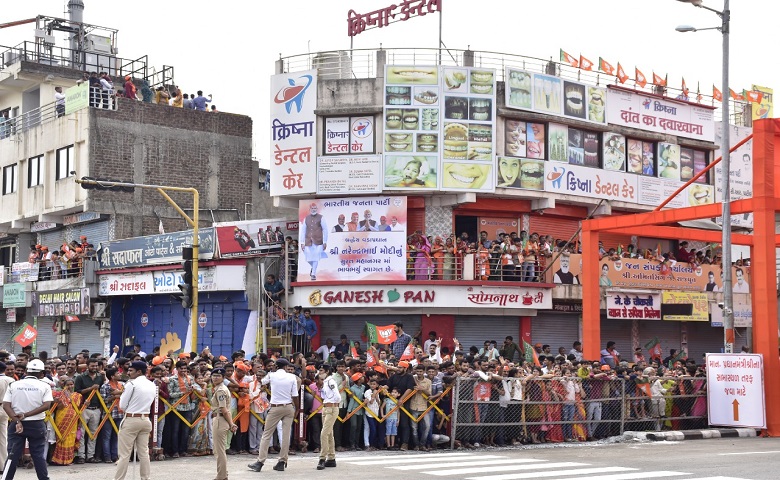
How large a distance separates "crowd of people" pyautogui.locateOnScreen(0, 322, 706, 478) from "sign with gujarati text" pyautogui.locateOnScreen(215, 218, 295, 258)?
996 cm

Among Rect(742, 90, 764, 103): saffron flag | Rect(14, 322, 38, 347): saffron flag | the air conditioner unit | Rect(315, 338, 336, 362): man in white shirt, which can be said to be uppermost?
Rect(742, 90, 764, 103): saffron flag

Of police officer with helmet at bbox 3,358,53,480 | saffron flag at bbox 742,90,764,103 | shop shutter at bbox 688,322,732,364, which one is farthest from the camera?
saffron flag at bbox 742,90,764,103

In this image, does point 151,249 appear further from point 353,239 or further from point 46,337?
point 46,337

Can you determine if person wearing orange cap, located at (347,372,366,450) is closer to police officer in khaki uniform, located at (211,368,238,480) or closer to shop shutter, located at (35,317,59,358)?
police officer in khaki uniform, located at (211,368,238,480)

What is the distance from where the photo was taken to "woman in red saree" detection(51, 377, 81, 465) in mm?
17359

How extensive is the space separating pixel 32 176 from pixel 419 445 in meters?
28.0

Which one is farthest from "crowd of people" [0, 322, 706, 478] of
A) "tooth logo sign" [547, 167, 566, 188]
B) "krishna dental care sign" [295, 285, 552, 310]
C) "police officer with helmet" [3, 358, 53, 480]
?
"tooth logo sign" [547, 167, 566, 188]

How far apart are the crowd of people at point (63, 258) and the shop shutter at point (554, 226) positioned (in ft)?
51.7

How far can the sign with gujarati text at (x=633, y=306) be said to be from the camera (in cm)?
3350

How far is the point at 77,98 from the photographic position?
39.5 m

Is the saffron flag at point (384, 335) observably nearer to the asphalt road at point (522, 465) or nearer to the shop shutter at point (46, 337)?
the asphalt road at point (522, 465)

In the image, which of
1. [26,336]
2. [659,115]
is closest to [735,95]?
[659,115]

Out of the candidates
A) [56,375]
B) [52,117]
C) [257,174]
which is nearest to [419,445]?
[56,375]

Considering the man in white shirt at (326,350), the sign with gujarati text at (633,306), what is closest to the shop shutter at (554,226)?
the sign with gujarati text at (633,306)
